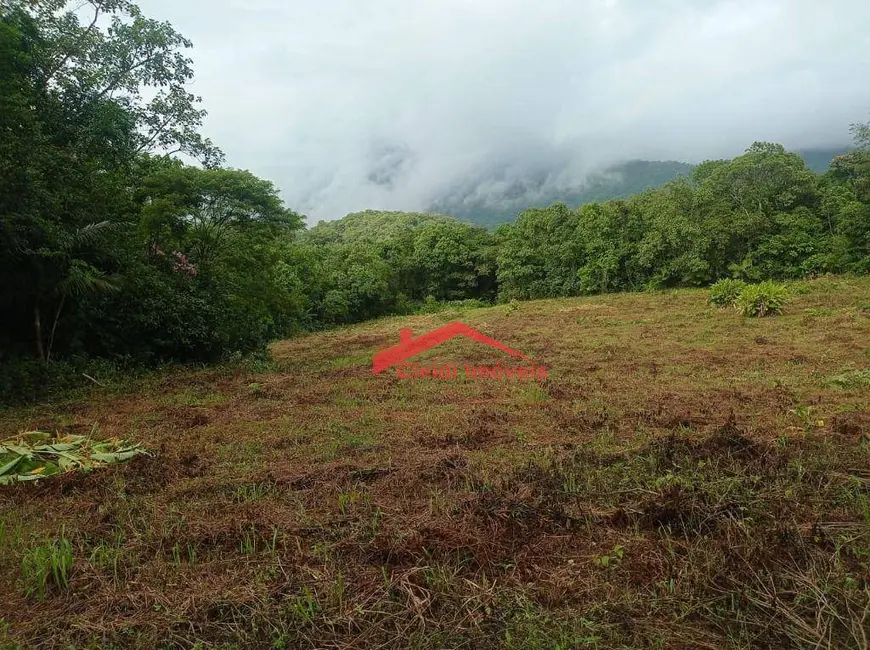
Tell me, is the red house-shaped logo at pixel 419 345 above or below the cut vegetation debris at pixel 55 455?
below

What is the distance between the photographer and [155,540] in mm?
2873

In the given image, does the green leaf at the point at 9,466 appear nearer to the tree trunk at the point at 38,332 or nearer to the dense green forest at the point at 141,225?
the dense green forest at the point at 141,225

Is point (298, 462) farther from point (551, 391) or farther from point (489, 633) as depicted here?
point (551, 391)

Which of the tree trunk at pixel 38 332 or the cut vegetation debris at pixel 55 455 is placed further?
the tree trunk at pixel 38 332

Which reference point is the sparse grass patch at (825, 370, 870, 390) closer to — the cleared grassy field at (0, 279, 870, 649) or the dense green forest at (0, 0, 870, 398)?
the cleared grassy field at (0, 279, 870, 649)

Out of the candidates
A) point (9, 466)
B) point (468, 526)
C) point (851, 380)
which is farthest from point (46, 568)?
point (851, 380)

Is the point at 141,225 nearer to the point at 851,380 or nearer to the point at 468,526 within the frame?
the point at 468,526

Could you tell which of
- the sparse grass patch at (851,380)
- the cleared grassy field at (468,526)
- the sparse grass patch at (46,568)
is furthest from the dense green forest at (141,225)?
the sparse grass patch at (851,380)

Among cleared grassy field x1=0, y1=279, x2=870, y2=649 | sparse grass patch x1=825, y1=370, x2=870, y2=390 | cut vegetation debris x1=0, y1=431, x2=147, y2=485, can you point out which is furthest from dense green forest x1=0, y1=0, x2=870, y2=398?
sparse grass patch x1=825, y1=370, x2=870, y2=390

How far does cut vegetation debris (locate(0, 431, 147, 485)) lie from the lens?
13.1 feet

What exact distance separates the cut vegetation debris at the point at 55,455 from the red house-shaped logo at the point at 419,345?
5236mm

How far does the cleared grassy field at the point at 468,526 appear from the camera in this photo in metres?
2.04

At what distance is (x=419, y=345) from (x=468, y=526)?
1130 centimetres

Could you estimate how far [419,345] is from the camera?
14055 millimetres
